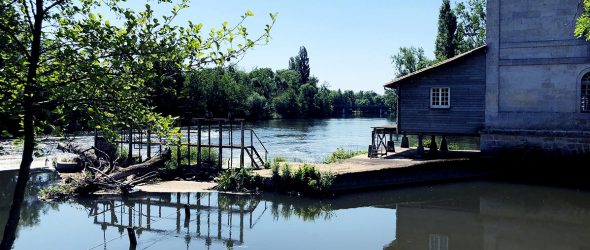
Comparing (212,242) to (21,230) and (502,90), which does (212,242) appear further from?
(502,90)

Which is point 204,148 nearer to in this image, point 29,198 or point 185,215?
point 29,198

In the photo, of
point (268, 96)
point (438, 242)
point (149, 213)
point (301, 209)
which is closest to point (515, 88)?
point (301, 209)

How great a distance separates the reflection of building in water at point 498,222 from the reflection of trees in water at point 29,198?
11277mm

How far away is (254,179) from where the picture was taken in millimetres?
20078

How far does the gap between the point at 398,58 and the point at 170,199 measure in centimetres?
5573

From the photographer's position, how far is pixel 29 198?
1947 cm

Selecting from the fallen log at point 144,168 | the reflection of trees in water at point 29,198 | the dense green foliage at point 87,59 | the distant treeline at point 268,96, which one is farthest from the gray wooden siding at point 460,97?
the distant treeline at point 268,96

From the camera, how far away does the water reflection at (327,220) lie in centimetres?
1388

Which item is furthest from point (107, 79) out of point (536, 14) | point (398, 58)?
point (398, 58)

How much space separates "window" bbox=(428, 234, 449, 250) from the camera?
534 inches

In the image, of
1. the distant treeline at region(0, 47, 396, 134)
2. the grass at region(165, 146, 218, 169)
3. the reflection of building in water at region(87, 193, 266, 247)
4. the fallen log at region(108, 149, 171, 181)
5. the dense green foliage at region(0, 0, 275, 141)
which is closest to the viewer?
the dense green foliage at region(0, 0, 275, 141)

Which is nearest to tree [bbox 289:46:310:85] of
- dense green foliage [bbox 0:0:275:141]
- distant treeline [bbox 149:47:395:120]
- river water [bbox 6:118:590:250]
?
distant treeline [bbox 149:47:395:120]

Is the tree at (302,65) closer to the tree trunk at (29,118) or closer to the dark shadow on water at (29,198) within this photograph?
the dark shadow on water at (29,198)

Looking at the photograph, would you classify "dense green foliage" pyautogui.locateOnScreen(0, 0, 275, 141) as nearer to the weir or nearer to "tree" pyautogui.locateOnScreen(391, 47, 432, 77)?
the weir
